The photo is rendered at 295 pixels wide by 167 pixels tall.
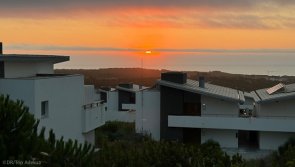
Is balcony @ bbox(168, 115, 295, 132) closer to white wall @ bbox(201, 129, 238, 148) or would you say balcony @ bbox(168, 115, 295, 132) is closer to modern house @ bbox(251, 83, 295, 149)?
modern house @ bbox(251, 83, 295, 149)

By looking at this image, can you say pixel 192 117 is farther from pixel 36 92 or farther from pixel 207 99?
pixel 36 92

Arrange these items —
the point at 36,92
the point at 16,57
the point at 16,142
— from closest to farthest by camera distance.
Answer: the point at 16,142, the point at 36,92, the point at 16,57

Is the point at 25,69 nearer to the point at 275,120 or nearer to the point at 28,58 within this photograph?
the point at 28,58

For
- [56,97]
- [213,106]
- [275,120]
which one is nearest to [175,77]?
[213,106]

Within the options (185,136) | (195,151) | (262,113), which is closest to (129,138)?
(185,136)

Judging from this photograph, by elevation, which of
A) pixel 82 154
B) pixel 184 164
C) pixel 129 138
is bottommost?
pixel 129 138

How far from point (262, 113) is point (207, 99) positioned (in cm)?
391

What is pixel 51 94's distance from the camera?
20594mm

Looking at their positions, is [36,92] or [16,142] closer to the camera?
[16,142]

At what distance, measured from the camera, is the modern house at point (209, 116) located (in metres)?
33.2

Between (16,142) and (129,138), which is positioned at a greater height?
(16,142)

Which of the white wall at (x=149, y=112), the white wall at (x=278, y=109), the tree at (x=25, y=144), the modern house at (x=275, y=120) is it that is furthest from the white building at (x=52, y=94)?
the white wall at (x=278, y=109)

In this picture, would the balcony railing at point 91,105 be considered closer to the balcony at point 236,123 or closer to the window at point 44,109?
the window at point 44,109

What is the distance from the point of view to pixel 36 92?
18.9m
